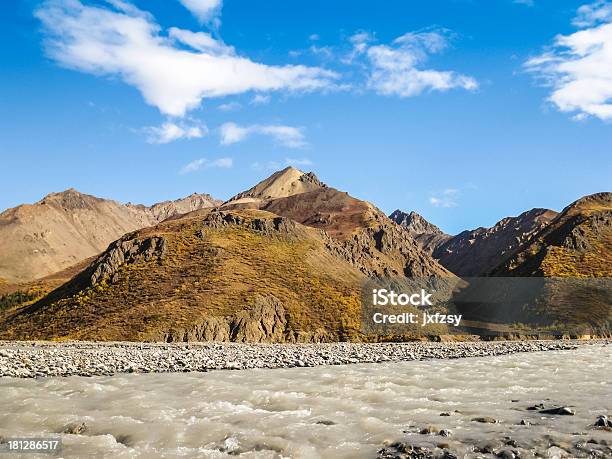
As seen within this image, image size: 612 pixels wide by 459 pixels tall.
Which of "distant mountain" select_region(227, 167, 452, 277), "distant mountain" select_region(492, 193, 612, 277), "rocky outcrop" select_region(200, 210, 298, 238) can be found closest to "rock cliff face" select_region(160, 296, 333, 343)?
"rocky outcrop" select_region(200, 210, 298, 238)

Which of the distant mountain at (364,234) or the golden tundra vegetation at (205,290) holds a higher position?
the distant mountain at (364,234)

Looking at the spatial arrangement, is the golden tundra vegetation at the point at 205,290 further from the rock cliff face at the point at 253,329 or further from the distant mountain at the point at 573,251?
the distant mountain at the point at 573,251

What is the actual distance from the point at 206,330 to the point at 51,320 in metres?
22.4

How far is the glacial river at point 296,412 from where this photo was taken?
11312 mm

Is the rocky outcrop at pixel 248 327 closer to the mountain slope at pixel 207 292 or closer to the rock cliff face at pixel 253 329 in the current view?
the rock cliff face at pixel 253 329

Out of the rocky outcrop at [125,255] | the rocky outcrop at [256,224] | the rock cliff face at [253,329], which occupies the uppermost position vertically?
the rocky outcrop at [256,224]

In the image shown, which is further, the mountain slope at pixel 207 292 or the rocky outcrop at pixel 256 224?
the rocky outcrop at pixel 256 224

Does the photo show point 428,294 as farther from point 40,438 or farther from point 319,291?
point 40,438

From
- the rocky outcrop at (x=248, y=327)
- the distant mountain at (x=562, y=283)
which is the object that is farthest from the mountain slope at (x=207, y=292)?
the distant mountain at (x=562, y=283)

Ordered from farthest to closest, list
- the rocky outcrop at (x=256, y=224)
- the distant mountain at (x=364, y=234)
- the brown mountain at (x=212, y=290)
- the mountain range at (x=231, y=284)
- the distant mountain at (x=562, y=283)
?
the distant mountain at (x=364, y=234), the rocky outcrop at (x=256, y=224), the distant mountain at (x=562, y=283), the mountain range at (x=231, y=284), the brown mountain at (x=212, y=290)

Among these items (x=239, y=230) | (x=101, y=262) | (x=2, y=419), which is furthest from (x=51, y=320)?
(x=2, y=419)

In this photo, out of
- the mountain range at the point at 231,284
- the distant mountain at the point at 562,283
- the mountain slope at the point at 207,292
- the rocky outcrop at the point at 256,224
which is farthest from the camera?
the rocky outcrop at the point at 256,224

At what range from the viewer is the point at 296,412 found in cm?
1497

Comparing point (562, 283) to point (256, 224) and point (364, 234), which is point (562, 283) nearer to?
point (256, 224)
